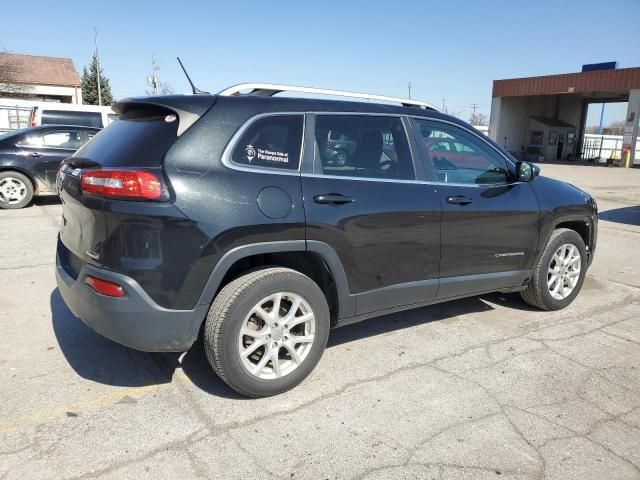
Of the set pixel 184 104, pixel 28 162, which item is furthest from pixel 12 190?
pixel 184 104

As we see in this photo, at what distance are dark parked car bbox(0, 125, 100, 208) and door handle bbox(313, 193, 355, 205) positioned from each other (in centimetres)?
823

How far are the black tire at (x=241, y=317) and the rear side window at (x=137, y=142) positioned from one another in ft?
2.71

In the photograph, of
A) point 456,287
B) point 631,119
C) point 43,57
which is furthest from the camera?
point 43,57

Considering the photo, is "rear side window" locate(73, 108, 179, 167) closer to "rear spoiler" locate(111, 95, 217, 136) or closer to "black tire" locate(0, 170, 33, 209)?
"rear spoiler" locate(111, 95, 217, 136)

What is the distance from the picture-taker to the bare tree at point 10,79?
39094 millimetres

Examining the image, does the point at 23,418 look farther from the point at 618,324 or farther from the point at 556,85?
the point at 556,85

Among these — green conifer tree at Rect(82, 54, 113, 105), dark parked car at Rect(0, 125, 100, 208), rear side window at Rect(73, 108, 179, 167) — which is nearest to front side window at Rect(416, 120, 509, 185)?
rear side window at Rect(73, 108, 179, 167)

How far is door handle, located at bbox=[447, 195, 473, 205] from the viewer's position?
379 cm

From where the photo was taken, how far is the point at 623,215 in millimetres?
11539

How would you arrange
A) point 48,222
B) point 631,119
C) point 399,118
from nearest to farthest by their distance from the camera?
1. point 399,118
2. point 48,222
3. point 631,119

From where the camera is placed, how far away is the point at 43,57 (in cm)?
5519

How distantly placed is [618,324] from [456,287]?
176cm

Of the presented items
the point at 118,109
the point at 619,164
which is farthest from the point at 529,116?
the point at 118,109

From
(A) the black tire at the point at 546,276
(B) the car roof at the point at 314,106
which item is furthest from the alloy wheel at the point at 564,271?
(B) the car roof at the point at 314,106
